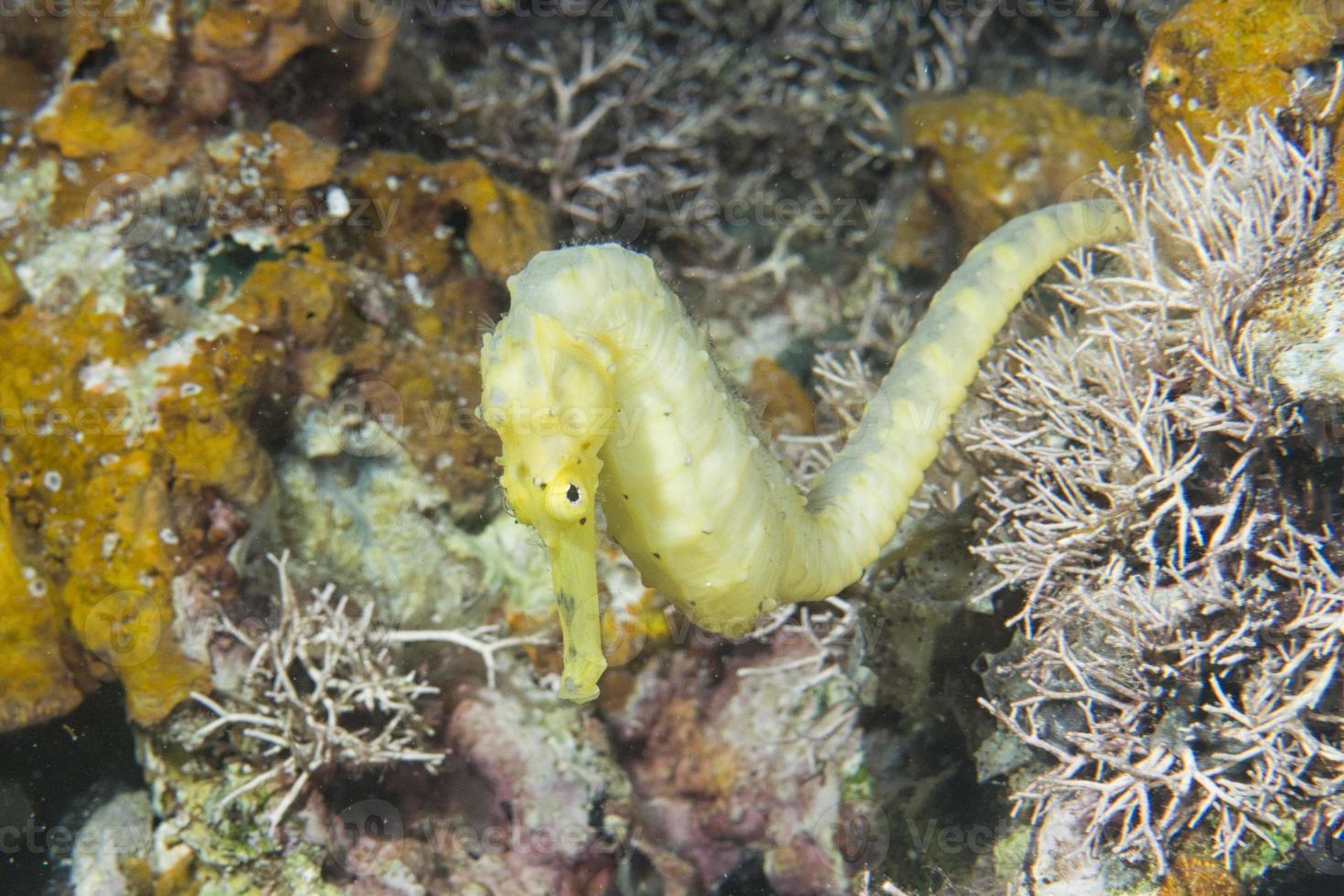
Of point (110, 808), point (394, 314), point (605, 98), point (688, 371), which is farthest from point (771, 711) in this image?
point (605, 98)

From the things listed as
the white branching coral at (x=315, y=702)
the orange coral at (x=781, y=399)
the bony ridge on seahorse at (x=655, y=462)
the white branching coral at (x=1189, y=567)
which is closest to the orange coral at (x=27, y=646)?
the white branching coral at (x=315, y=702)

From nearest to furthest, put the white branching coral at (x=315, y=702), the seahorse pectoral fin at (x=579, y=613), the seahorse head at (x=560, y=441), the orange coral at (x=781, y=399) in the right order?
the seahorse head at (x=560, y=441) < the seahorse pectoral fin at (x=579, y=613) < the white branching coral at (x=315, y=702) < the orange coral at (x=781, y=399)

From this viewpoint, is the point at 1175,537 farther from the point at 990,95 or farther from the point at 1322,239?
the point at 990,95

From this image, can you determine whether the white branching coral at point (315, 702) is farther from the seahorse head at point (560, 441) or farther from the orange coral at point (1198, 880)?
the orange coral at point (1198, 880)

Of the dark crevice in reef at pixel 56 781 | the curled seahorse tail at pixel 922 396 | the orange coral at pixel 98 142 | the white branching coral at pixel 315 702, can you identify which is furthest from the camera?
the orange coral at pixel 98 142

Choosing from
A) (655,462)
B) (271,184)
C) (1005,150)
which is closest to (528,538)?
(655,462)

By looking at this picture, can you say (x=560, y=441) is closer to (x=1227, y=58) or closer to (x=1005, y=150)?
(x=1227, y=58)

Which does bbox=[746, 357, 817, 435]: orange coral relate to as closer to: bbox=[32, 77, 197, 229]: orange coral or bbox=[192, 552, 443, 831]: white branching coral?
bbox=[192, 552, 443, 831]: white branching coral

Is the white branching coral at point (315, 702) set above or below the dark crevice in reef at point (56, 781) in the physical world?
above

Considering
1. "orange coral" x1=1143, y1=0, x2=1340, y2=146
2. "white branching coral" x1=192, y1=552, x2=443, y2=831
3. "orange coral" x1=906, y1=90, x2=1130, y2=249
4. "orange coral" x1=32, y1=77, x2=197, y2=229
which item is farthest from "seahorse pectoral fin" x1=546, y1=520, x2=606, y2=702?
"orange coral" x1=906, y1=90, x2=1130, y2=249
